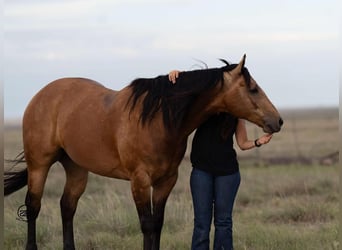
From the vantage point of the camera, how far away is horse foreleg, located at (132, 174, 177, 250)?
5594 millimetres

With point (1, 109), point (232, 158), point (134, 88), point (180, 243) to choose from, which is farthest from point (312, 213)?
point (1, 109)

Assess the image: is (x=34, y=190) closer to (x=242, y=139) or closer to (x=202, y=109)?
(x=202, y=109)

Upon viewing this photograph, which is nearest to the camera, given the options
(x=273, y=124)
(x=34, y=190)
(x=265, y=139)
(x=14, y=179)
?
(x=273, y=124)

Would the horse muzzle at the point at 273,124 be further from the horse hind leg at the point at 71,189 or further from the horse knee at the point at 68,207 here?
the horse knee at the point at 68,207

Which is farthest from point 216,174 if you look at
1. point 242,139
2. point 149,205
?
point 149,205

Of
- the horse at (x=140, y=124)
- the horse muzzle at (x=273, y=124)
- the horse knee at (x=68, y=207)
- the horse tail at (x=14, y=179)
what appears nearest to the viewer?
the horse muzzle at (x=273, y=124)

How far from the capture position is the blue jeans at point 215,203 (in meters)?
5.60

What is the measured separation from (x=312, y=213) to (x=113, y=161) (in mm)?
3926

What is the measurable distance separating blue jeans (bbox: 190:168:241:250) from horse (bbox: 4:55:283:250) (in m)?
0.31

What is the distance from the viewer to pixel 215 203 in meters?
5.64

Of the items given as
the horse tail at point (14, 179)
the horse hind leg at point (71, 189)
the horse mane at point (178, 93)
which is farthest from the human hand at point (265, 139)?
the horse tail at point (14, 179)

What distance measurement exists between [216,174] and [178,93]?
83 cm

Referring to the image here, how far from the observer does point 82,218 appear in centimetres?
861

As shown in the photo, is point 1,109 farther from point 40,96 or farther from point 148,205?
point 40,96
